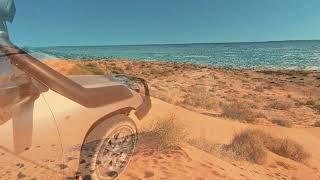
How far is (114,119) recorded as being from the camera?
464 centimetres

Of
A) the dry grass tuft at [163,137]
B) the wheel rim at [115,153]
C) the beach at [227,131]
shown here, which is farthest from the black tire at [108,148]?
the dry grass tuft at [163,137]

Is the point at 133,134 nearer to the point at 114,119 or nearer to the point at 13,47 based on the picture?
the point at 114,119

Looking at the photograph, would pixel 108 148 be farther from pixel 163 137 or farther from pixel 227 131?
pixel 227 131

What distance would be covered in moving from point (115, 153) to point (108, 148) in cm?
26

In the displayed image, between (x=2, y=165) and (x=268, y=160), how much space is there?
677 centimetres

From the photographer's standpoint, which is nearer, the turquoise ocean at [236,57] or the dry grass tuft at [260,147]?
the dry grass tuft at [260,147]

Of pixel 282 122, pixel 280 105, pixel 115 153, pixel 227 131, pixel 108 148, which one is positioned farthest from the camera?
pixel 280 105

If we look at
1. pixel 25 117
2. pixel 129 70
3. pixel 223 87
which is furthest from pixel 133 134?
pixel 129 70

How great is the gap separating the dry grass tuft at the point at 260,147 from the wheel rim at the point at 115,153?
4.09m

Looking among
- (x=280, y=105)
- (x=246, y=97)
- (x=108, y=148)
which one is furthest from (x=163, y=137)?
(x=246, y=97)

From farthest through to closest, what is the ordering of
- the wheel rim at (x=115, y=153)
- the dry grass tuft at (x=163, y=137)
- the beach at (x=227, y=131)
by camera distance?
the dry grass tuft at (x=163, y=137)
the beach at (x=227, y=131)
the wheel rim at (x=115, y=153)

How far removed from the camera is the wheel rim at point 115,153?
4.65 metres

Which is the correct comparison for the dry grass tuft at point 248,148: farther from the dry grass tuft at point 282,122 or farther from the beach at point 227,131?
the dry grass tuft at point 282,122

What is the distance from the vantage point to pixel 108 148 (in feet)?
15.5
